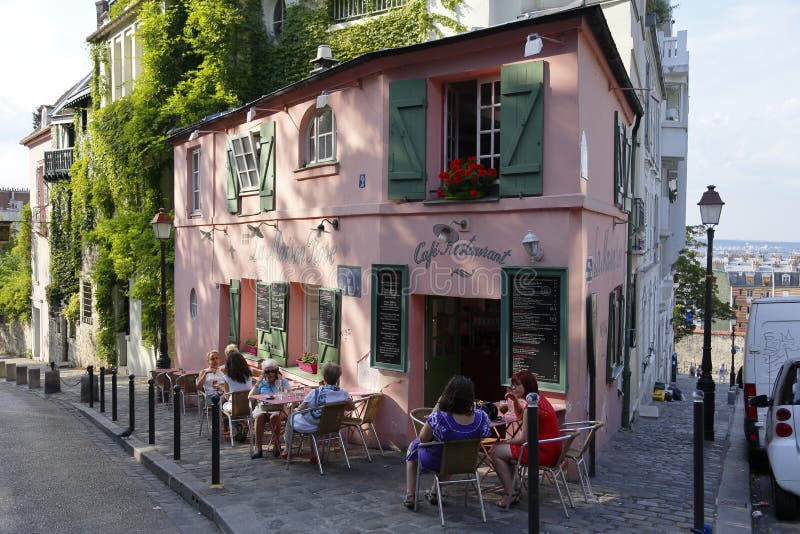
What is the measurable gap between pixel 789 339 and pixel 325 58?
342 inches

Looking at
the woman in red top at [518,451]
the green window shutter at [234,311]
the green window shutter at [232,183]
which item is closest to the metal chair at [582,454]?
the woman in red top at [518,451]

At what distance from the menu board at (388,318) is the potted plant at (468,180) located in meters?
1.43

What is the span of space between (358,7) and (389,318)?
38.0ft

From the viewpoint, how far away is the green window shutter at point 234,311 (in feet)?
47.7

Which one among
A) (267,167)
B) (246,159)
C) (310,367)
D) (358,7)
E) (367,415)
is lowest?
(367,415)

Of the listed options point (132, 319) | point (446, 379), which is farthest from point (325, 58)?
point (132, 319)

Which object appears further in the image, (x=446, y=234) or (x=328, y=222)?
(x=328, y=222)

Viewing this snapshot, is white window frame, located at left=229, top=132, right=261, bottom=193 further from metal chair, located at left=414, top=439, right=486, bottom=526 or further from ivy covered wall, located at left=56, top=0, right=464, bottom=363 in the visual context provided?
metal chair, located at left=414, top=439, right=486, bottom=526

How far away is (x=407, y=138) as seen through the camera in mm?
9867

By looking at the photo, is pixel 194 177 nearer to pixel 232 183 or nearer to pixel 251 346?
pixel 232 183

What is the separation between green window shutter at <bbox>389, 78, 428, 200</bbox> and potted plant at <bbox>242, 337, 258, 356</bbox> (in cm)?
572

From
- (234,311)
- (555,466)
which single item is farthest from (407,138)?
(234,311)

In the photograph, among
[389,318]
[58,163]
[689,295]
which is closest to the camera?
[389,318]

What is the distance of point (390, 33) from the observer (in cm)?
1794
